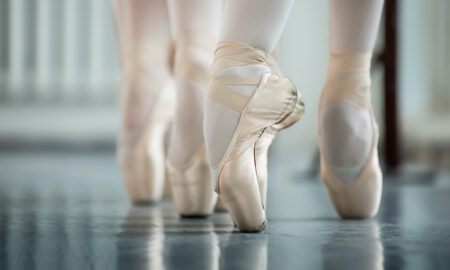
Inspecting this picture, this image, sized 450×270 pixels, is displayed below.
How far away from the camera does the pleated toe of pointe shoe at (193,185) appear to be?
2.59 feet

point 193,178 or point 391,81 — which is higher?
point 391,81

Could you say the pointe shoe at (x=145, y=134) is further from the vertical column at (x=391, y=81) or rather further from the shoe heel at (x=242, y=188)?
the vertical column at (x=391, y=81)

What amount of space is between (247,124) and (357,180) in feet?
0.81

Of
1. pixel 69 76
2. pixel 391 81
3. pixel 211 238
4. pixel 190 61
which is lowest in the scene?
pixel 211 238

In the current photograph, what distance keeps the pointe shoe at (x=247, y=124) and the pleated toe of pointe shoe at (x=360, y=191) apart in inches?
7.2

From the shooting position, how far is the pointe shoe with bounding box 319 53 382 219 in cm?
77

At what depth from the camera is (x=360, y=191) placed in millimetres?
768

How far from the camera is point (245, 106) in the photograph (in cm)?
60

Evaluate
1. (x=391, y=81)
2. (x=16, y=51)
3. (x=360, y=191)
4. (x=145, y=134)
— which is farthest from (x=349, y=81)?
(x=16, y=51)

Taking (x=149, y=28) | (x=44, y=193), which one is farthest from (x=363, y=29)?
(x=44, y=193)

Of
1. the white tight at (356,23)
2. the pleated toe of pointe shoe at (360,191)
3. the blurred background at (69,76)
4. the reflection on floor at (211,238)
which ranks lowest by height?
the reflection on floor at (211,238)

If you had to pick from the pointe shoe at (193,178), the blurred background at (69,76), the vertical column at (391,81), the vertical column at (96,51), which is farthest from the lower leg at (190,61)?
the vertical column at (96,51)

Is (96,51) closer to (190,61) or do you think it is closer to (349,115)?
(190,61)

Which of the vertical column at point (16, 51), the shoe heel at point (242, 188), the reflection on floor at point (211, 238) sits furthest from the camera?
the vertical column at point (16, 51)
